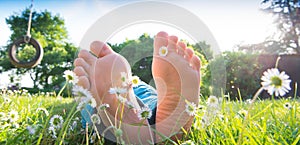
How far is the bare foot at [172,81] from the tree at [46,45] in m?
12.1

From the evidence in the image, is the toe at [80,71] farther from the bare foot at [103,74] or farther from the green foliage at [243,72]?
the green foliage at [243,72]

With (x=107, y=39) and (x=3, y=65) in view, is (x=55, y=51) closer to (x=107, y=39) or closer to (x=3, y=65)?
(x=3, y=65)

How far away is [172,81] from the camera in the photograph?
1.21 metres

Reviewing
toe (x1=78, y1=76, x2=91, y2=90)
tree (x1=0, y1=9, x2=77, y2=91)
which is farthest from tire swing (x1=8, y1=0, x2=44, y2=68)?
tree (x1=0, y1=9, x2=77, y2=91)

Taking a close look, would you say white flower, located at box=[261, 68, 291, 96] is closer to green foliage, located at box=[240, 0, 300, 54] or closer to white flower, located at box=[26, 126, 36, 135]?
white flower, located at box=[26, 126, 36, 135]

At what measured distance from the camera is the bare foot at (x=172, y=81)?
3.80 feet

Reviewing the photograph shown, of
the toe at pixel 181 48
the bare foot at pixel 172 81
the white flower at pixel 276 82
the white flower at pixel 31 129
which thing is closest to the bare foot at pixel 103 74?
the bare foot at pixel 172 81

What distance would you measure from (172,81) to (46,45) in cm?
1462

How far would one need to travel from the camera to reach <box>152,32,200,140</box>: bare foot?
45.6 inches

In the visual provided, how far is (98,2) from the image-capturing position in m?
1.77

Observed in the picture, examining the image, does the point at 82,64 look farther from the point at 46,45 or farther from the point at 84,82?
the point at 46,45

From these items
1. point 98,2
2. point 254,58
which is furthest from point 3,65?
point 98,2

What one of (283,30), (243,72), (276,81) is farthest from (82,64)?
(283,30)

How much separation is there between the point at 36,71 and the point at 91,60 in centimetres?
1375
